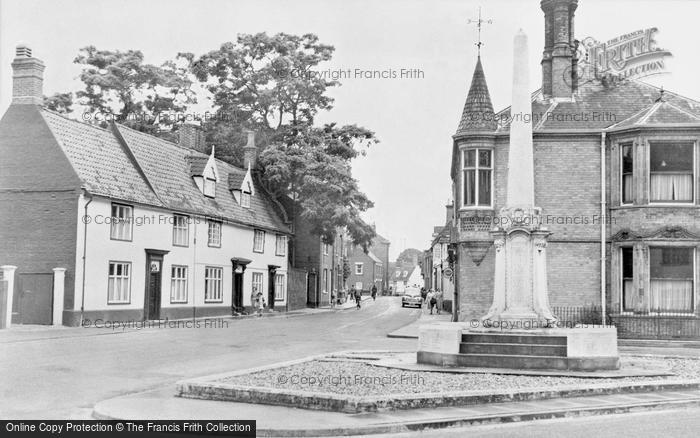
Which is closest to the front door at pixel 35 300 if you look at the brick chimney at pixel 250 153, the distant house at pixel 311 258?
the brick chimney at pixel 250 153

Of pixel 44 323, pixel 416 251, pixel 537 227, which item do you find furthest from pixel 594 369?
pixel 416 251

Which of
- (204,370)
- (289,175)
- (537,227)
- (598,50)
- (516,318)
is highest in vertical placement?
(598,50)

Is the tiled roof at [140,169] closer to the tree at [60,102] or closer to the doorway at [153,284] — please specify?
the doorway at [153,284]

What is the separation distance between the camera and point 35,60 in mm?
30672

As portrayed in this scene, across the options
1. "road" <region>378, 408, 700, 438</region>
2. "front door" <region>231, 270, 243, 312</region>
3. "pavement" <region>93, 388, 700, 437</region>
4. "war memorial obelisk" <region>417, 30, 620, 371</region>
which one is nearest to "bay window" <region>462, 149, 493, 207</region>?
"war memorial obelisk" <region>417, 30, 620, 371</region>

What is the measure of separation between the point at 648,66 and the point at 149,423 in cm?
2756

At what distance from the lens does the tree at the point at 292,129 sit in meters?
49.3

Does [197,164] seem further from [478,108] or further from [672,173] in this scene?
[672,173]

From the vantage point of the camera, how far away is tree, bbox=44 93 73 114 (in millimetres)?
51812

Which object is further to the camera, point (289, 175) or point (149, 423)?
point (289, 175)

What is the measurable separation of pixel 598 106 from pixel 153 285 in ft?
68.9

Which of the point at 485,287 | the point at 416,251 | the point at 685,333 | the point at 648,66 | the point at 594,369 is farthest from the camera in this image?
the point at 416,251

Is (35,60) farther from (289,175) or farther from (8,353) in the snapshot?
(289,175)

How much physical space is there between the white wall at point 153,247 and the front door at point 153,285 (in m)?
0.29
